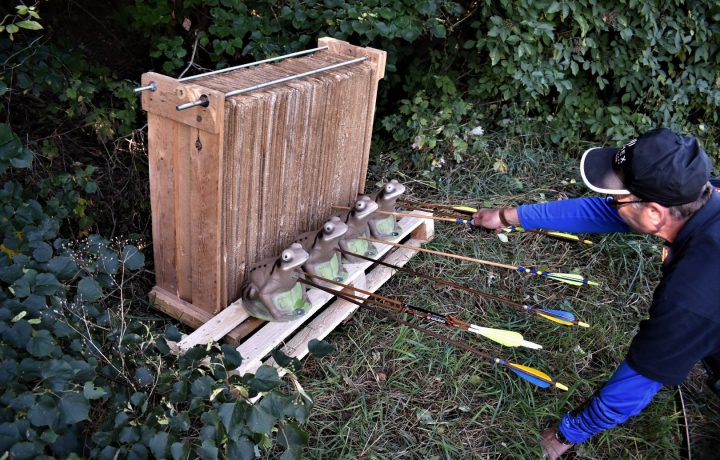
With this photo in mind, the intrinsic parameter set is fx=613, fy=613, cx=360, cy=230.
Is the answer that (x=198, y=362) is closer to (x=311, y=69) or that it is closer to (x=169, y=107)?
(x=169, y=107)

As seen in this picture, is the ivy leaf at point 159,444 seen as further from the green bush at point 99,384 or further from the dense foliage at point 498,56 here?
the dense foliage at point 498,56

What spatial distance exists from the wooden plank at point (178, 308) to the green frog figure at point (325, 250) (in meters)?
0.56

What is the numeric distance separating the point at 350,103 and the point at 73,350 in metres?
1.83

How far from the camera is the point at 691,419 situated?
304 centimetres

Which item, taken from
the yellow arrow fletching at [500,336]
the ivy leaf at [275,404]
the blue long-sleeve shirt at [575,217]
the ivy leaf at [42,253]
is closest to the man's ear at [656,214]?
the blue long-sleeve shirt at [575,217]

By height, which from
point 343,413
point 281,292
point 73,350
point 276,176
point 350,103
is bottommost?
point 343,413

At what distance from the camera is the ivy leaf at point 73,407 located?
1.78 meters

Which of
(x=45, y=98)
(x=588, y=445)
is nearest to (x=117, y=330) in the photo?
(x=588, y=445)

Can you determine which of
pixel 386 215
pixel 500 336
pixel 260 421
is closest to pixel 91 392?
pixel 260 421

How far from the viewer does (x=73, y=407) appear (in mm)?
1792

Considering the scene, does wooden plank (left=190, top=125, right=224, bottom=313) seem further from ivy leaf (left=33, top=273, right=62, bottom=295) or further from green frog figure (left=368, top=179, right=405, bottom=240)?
green frog figure (left=368, top=179, right=405, bottom=240)

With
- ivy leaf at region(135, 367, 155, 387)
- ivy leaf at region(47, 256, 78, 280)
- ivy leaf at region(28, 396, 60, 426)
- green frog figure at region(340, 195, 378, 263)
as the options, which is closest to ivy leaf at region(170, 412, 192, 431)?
ivy leaf at region(135, 367, 155, 387)

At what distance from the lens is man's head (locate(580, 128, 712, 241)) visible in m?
2.24

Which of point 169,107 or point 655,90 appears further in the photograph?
point 655,90
